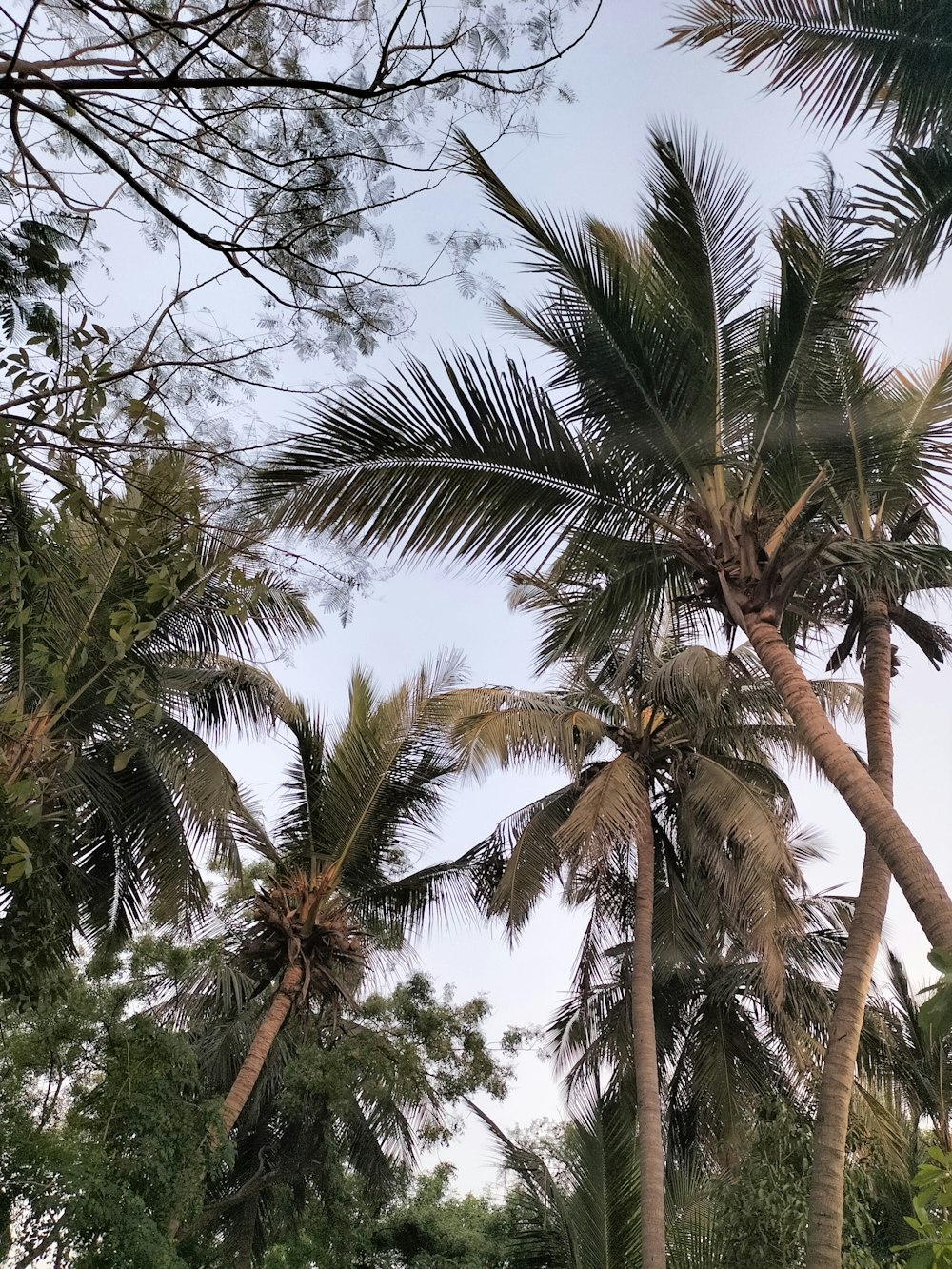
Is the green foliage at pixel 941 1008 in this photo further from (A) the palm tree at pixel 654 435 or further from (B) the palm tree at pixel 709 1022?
(B) the palm tree at pixel 709 1022

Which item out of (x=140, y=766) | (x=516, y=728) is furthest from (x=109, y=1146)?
(x=516, y=728)

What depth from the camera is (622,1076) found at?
36.9 ft

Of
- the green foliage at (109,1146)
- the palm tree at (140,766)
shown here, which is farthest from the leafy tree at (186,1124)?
the palm tree at (140,766)

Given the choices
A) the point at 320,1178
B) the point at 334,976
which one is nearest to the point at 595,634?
the point at 334,976

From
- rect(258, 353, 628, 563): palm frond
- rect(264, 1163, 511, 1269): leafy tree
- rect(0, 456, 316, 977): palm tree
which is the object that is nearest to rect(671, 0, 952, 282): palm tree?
rect(258, 353, 628, 563): palm frond

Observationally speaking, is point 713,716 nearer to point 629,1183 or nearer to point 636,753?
point 636,753

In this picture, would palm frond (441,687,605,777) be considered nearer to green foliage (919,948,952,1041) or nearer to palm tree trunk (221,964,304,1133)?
palm tree trunk (221,964,304,1133)

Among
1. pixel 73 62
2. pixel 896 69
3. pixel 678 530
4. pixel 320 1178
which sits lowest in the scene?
pixel 320 1178

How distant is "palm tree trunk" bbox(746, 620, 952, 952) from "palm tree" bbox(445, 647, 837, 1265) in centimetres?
322

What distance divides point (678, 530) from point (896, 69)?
115 inches

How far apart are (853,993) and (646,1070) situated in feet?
9.81

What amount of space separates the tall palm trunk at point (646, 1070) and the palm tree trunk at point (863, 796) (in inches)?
184

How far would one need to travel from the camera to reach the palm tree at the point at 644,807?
900 cm

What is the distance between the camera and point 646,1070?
28.7 feet
